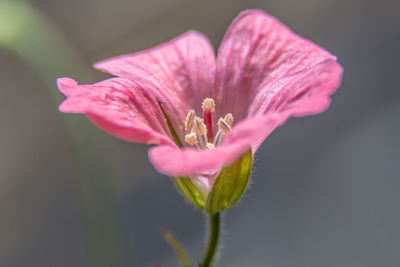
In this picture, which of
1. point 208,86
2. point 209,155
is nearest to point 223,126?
→ point 208,86

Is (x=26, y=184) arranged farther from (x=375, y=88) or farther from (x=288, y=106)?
(x=288, y=106)

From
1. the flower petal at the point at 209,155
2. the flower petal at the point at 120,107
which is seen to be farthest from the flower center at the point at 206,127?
the flower petal at the point at 209,155

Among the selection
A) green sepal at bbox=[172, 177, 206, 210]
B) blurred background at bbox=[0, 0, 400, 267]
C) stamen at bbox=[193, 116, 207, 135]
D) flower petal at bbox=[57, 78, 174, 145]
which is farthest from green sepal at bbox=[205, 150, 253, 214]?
blurred background at bbox=[0, 0, 400, 267]

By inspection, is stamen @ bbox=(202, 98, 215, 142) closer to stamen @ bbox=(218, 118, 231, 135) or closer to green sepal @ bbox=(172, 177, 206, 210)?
stamen @ bbox=(218, 118, 231, 135)

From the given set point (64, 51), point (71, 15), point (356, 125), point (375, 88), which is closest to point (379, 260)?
point (356, 125)

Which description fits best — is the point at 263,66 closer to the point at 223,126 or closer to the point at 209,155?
the point at 223,126

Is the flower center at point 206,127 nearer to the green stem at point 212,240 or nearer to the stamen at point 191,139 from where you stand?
the stamen at point 191,139
